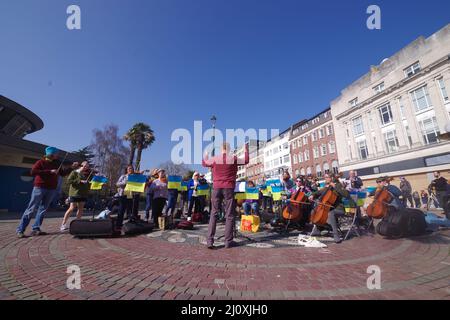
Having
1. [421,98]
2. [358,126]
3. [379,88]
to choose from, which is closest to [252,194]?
[421,98]

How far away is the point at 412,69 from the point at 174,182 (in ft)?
99.6

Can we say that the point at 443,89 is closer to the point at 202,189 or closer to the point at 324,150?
the point at 324,150

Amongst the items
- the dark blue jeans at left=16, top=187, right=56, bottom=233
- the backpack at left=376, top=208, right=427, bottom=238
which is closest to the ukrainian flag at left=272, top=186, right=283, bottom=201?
the backpack at left=376, top=208, right=427, bottom=238

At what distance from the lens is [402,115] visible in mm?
23938

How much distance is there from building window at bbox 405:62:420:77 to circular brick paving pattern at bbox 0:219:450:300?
88.1 feet

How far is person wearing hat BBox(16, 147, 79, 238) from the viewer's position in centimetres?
525

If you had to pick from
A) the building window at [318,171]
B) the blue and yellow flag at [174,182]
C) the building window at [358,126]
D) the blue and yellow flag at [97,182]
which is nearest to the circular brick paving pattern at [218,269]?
the blue and yellow flag at [97,182]

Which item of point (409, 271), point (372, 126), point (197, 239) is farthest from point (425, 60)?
point (197, 239)

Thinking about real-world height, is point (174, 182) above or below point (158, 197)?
above

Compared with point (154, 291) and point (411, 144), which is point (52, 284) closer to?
point (154, 291)

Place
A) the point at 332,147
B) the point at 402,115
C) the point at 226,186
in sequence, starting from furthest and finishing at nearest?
the point at 332,147 < the point at 402,115 < the point at 226,186

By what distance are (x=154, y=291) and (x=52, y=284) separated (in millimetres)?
1366

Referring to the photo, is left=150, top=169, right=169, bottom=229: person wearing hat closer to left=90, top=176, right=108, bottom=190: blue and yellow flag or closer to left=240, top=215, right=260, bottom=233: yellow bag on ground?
left=90, top=176, right=108, bottom=190: blue and yellow flag
